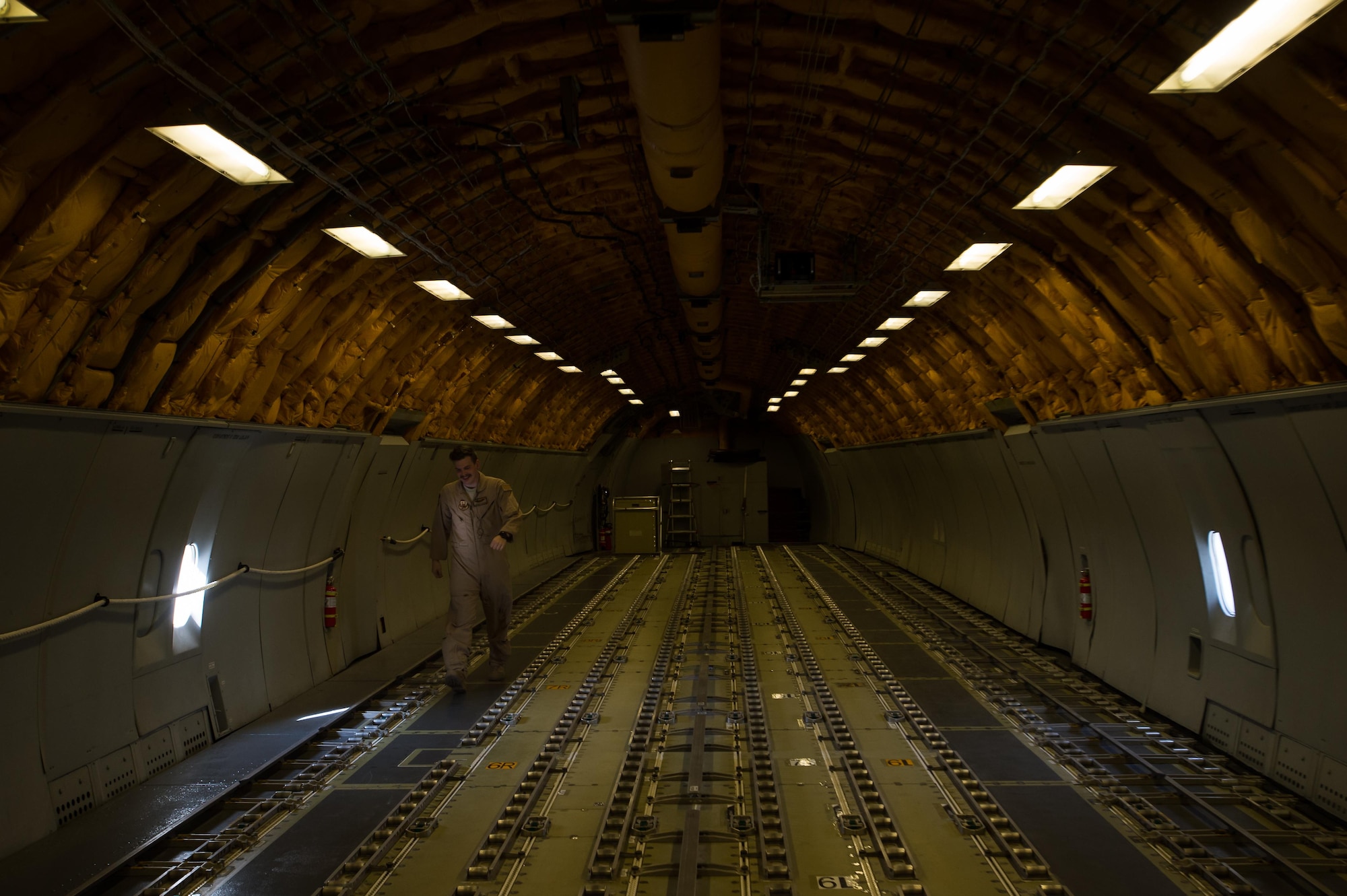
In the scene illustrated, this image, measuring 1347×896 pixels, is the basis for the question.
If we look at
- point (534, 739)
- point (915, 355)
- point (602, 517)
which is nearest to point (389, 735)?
point (534, 739)

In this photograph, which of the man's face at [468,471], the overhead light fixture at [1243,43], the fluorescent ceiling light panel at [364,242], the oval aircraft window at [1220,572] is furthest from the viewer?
the man's face at [468,471]

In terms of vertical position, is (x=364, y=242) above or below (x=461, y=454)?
above

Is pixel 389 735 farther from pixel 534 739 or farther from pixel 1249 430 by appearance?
pixel 1249 430

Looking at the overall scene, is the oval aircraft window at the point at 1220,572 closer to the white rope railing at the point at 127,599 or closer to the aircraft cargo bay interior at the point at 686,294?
the aircraft cargo bay interior at the point at 686,294

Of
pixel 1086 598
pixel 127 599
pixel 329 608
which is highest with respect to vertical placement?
pixel 127 599

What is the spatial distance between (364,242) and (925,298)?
5858 millimetres

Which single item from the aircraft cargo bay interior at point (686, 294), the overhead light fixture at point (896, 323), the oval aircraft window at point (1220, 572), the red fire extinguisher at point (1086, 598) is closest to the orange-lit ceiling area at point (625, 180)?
the aircraft cargo bay interior at point (686, 294)

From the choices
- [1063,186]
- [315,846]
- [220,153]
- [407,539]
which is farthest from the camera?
[407,539]

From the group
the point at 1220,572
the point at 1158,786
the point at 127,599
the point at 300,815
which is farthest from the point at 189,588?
the point at 1220,572

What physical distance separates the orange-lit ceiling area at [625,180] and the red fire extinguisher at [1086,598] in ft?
5.86

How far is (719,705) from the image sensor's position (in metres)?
8.90

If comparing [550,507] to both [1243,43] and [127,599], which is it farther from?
[1243,43]

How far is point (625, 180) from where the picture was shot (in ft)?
29.5

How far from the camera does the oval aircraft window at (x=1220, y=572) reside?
7551mm
